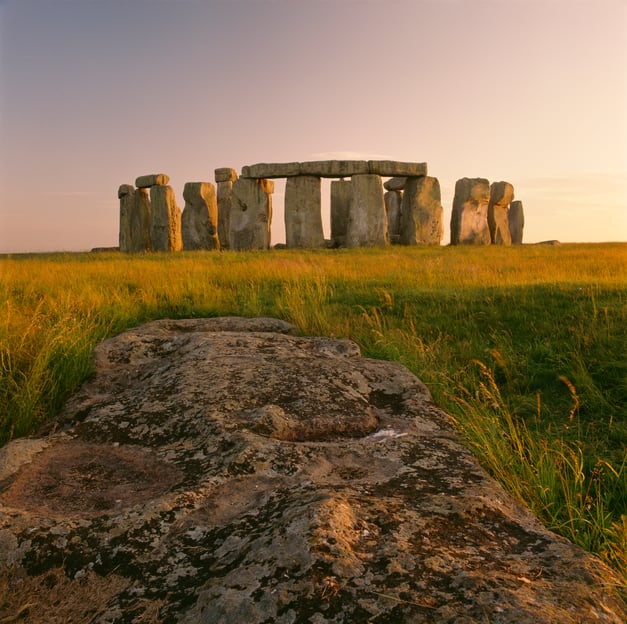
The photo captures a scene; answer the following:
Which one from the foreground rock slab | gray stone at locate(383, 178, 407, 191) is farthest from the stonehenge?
the foreground rock slab

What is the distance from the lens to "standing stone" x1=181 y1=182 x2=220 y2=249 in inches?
938

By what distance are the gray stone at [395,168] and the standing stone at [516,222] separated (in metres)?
7.29

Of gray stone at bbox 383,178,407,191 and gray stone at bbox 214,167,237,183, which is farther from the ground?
gray stone at bbox 214,167,237,183

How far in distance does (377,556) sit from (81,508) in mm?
1088

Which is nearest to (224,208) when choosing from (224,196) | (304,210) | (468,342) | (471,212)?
(224,196)

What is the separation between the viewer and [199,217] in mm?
23922

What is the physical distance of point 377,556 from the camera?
1746 millimetres

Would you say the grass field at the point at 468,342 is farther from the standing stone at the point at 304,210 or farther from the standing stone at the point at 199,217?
the standing stone at the point at 199,217

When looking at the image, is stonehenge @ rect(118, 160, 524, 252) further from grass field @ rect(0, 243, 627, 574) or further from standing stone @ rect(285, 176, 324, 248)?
grass field @ rect(0, 243, 627, 574)

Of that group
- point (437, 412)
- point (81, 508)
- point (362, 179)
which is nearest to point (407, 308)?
point (437, 412)

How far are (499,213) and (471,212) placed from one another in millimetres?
1978

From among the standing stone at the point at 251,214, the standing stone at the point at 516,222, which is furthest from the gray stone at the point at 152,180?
the standing stone at the point at 516,222

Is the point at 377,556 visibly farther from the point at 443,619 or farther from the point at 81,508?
the point at 81,508

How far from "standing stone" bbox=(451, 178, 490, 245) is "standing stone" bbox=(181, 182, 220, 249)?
8779mm
